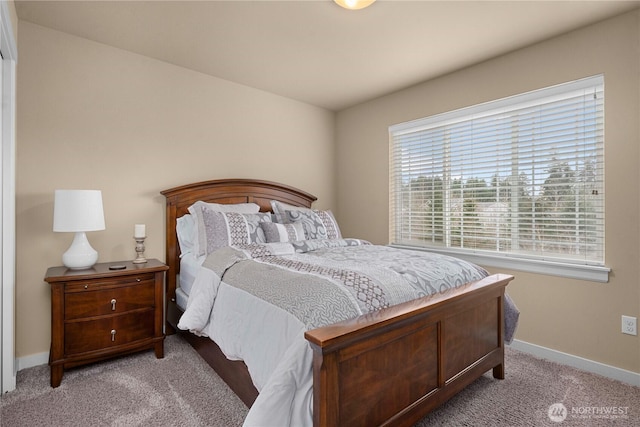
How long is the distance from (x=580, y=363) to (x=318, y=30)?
10.1 feet

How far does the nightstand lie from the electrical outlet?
3.24 meters

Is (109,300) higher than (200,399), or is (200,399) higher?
(109,300)

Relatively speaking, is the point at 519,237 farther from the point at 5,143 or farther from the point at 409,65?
the point at 5,143

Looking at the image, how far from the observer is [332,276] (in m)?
1.68

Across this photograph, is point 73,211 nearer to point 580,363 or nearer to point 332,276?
point 332,276

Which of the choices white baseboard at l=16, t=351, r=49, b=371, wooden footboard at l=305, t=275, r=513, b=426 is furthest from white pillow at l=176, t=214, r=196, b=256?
wooden footboard at l=305, t=275, r=513, b=426

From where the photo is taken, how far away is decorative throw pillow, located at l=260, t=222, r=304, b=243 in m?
2.78

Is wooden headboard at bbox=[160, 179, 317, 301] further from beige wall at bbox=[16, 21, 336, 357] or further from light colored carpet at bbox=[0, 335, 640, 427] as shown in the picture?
light colored carpet at bbox=[0, 335, 640, 427]

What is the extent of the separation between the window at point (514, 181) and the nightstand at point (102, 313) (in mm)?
2507

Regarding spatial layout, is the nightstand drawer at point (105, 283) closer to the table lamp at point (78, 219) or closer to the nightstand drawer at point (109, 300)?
the nightstand drawer at point (109, 300)

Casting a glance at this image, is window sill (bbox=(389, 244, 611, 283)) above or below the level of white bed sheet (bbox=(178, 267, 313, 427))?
above

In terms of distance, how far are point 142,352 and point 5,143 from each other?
1688mm

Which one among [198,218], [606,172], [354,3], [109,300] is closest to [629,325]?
[606,172]

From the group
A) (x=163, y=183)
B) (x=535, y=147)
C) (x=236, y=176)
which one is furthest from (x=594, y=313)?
(x=163, y=183)
